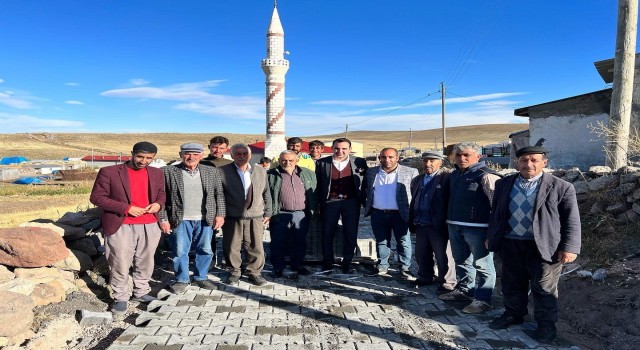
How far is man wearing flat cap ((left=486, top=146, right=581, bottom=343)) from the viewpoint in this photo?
4.03 metres

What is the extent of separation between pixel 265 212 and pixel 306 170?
0.81 m

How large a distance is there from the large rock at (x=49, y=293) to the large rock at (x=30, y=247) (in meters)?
0.31

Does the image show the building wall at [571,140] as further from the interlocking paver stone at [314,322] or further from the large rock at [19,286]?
the large rock at [19,286]

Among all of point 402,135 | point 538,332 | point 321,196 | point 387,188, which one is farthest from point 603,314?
point 402,135

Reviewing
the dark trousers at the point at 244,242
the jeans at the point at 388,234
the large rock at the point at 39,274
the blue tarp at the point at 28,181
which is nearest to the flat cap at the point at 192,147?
the dark trousers at the point at 244,242

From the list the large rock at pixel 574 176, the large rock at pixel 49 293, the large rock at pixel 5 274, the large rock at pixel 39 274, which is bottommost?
the large rock at pixel 49 293

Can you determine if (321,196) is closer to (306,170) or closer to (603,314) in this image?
(306,170)

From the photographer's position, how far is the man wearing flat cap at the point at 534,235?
13.2ft

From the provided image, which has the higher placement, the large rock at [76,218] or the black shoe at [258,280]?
the large rock at [76,218]

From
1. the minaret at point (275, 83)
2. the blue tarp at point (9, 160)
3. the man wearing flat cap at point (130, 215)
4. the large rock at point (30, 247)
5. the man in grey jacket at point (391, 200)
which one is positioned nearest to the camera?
the man wearing flat cap at point (130, 215)

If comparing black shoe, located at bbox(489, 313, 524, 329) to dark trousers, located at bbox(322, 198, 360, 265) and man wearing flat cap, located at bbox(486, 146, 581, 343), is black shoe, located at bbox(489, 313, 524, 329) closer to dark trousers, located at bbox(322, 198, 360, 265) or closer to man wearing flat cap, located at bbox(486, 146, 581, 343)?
man wearing flat cap, located at bbox(486, 146, 581, 343)

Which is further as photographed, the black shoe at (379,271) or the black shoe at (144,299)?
the black shoe at (379,271)

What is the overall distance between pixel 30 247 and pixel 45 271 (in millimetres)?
332

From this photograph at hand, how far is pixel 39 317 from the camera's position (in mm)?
4461
